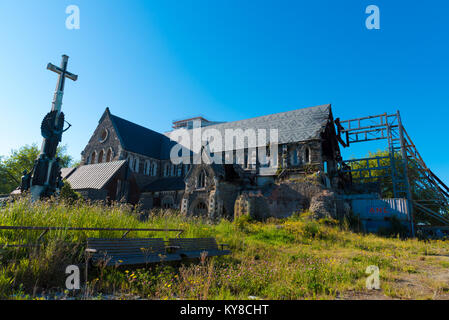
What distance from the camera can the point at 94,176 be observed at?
82.7 ft

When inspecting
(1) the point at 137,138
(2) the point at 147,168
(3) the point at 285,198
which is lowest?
(3) the point at 285,198

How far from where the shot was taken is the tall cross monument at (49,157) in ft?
45.4

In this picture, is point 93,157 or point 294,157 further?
point 93,157

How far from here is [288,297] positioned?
5.32m

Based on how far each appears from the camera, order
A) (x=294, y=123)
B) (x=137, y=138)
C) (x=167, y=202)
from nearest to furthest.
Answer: (x=294, y=123), (x=167, y=202), (x=137, y=138)

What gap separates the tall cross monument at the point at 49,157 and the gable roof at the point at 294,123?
59.2 feet

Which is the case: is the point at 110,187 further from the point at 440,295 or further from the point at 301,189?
the point at 440,295

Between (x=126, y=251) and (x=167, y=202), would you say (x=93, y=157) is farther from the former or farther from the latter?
(x=126, y=251)

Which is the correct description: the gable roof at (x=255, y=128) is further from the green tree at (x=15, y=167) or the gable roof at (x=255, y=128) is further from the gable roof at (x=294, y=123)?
the green tree at (x=15, y=167)

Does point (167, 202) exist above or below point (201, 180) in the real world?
below

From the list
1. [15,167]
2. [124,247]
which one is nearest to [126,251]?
[124,247]

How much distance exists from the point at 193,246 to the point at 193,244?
89 mm

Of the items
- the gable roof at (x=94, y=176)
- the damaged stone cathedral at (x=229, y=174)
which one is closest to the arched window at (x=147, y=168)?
the damaged stone cathedral at (x=229, y=174)

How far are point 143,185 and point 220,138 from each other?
35.4 feet
